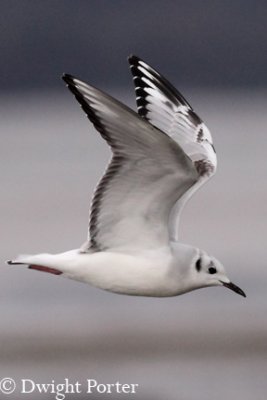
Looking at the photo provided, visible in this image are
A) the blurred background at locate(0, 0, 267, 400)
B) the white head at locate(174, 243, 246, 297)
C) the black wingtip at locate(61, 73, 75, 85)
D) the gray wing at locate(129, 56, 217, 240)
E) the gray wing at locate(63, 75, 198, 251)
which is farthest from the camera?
the blurred background at locate(0, 0, 267, 400)

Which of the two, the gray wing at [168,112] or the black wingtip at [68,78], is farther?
the gray wing at [168,112]

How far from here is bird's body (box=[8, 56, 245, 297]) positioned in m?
5.15

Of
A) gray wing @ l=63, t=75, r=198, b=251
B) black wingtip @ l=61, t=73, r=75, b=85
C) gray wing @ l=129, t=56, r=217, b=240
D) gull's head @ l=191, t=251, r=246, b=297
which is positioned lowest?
gull's head @ l=191, t=251, r=246, b=297

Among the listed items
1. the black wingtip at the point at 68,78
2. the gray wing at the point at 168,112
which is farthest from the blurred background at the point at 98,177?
the black wingtip at the point at 68,78

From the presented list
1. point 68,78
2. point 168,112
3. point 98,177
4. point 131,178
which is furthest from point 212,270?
point 98,177

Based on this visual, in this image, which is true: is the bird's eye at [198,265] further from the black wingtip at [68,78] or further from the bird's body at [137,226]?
the black wingtip at [68,78]

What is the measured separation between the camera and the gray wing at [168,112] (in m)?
6.01

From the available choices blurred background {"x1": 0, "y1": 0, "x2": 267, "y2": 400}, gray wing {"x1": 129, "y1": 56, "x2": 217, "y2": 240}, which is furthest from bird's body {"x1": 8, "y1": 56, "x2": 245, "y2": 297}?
blurred background {"x1": 0, "y1": 0, "x2": 267, "y2": 400}

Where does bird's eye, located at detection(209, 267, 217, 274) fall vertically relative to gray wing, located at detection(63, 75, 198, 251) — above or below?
below

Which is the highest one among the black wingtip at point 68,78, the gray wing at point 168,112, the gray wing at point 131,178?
the gray wing at point 168,112

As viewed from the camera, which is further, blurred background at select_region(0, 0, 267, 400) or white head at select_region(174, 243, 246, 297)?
blurred background at select_region(0, 0, 267, 400)

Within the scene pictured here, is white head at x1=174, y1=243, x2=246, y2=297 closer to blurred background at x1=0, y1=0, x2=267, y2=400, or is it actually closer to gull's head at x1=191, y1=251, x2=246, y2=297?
gull's head at x1=191, y1=251, x2=246, y2=297

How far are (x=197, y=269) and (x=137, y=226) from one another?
0.24 meters

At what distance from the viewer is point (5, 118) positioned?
72.4 feet
